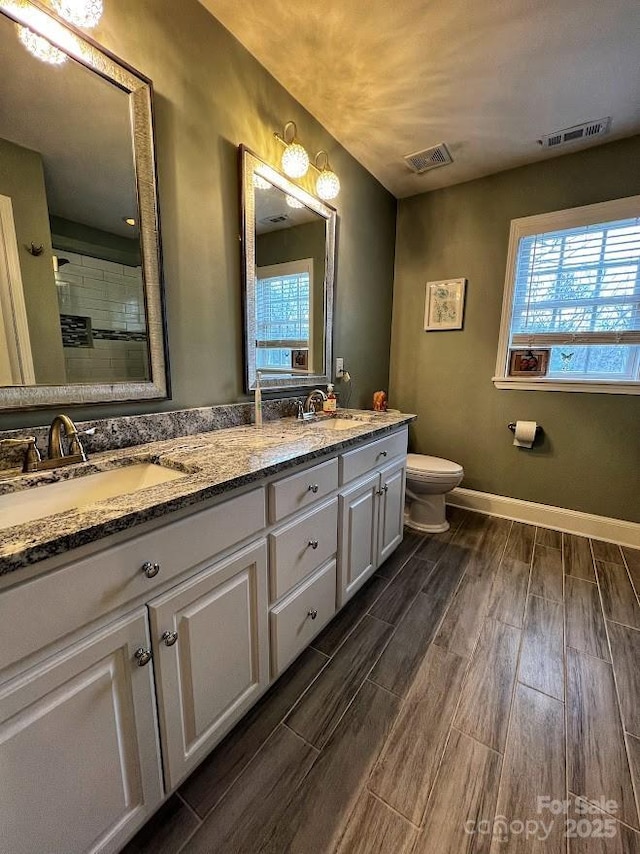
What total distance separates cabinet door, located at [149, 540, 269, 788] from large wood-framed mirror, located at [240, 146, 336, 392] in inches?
37.0

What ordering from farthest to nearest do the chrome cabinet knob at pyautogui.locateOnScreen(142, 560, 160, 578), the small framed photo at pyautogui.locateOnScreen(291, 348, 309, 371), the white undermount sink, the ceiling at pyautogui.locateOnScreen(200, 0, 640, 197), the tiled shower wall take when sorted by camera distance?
the small framed photo at pyautogui.locateOnScreen(291, 348, 309, 371)
the ceiling at pyautogui.locateOnScreen(200, 0, 640, 197)
the tiled shower wall
the white undermount sink
the chrome cabinet knob at pyautogui.locateOnScreen(142, 560, 160, 578)

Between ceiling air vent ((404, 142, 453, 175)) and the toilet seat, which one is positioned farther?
the toilet seat

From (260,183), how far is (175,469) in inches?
54.1

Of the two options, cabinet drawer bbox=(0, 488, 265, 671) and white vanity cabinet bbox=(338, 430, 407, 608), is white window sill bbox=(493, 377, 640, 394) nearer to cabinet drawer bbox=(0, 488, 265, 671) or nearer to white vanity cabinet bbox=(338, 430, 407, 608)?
white vanity cabinet bbox=(338, 430, 407, 608)

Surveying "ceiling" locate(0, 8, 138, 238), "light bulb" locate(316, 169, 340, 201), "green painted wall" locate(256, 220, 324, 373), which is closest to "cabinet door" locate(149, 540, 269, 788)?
"ceiling" locate(0, 8, 138, 238)

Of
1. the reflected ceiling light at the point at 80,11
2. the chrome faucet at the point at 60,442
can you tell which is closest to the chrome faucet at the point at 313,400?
the chrome faucet at the point at 60,442

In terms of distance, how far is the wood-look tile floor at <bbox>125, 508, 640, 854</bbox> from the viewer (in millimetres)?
891

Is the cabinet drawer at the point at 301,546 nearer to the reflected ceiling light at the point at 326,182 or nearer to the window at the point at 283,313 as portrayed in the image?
the window at the point at 283,313

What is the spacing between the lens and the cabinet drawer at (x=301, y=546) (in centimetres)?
112

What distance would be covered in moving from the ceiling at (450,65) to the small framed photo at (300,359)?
1105mm

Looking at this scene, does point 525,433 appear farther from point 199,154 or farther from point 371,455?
point 199,154

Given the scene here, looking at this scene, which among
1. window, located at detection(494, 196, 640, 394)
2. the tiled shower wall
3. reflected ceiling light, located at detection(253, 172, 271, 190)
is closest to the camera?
the tiled shower wall

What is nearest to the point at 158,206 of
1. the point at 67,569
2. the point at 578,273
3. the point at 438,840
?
the point at 67,569

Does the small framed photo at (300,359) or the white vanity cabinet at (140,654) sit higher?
the small framed photo at (300,359)
